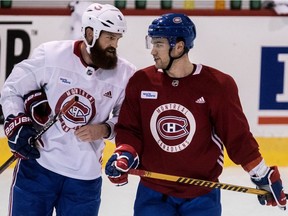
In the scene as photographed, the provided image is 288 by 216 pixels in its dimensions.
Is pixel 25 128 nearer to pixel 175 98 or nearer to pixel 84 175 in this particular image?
pixel 84 175

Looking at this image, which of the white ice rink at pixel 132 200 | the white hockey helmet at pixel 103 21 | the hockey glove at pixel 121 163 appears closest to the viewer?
the hockey glove at pixel 121 163

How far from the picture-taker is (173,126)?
2957mm

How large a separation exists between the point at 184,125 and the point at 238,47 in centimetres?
→ 213

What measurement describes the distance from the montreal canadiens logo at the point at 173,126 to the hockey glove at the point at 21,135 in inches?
17.7

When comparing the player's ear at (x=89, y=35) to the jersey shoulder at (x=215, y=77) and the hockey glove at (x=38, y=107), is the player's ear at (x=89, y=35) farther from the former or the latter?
the jersey shoulder at (x=215, y=77)

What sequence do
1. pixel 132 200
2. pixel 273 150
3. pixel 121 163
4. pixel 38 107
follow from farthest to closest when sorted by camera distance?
1. pixel 273 150
2. pixel 132 200
3. pixel 38 107
4. pixel 121 163

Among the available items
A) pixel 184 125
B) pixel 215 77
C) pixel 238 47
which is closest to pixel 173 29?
pixel 215 77

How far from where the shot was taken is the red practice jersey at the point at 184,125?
9.69 ft

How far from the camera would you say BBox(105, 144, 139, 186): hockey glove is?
2.90 meters

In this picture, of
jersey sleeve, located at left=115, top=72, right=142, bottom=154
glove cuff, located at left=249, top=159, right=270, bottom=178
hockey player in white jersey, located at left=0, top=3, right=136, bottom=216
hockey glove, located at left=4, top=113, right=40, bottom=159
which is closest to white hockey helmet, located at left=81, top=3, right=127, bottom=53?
hockey player in white jersey, located at left=0, top=3, right=136, bottom=216

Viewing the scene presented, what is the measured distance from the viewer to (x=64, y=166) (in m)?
3.21

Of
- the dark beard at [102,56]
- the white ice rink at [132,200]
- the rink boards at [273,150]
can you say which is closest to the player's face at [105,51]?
the dark beard at [102,56]

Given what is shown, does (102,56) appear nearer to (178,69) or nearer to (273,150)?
(178,69)

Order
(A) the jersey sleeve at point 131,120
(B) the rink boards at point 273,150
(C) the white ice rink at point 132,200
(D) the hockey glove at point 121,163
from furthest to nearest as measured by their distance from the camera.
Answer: (B) the rink boards at point 273,150 < (C) the white ice rink at point 132,200 < (A) the jersey sleeve at point 131,120 < (D) the hockey glove at point 121,163
